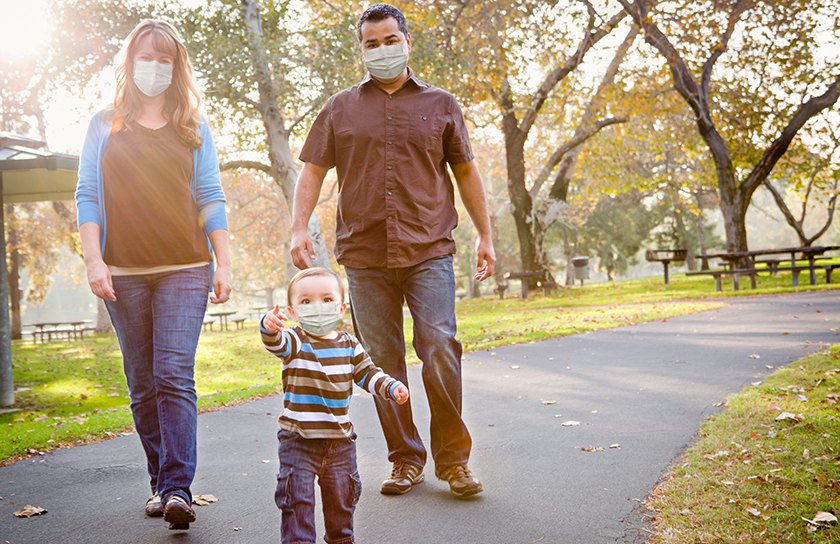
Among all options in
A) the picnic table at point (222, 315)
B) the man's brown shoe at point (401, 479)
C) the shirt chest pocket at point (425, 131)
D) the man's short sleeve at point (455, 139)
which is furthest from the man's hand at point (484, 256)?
the picnic table at point (222, 315)

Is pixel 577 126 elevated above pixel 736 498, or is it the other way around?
pixel 577 126

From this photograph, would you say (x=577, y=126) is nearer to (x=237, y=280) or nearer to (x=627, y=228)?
(x=627, y=228)

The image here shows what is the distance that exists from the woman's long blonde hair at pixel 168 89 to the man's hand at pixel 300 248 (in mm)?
646

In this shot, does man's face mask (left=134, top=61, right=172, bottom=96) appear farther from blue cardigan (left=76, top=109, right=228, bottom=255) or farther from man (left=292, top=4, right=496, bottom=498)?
man (left=292, top=4, right=496, bottom=498)

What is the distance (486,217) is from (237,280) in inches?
2190

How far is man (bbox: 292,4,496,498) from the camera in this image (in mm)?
3246

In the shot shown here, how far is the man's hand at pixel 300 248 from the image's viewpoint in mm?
3146

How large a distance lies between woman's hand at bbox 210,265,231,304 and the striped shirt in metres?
0.76

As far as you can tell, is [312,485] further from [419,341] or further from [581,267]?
[581,267]

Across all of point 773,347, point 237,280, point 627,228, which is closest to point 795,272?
point 773,347

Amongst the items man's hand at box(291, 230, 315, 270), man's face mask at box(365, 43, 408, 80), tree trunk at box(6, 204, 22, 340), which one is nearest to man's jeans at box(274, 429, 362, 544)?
man's hand at box(291, 230, 315, 270)

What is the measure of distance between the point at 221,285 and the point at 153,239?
1.20 feet

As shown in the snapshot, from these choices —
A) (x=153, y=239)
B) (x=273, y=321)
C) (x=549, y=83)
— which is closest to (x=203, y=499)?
(x=153, y=239)

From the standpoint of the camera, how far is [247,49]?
14.9 meters
